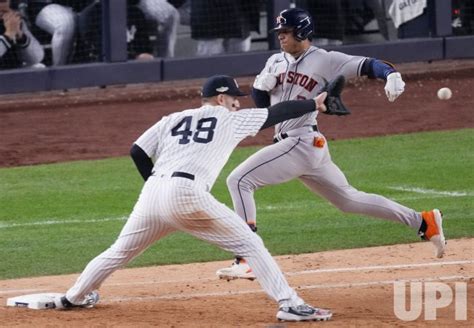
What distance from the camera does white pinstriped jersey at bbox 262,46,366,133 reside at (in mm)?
7477

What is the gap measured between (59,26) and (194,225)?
8979 millimetres

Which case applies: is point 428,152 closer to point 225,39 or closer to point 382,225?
point 382,225

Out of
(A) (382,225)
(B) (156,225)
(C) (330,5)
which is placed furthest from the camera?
(C) (330,5)

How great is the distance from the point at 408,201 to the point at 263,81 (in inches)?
113

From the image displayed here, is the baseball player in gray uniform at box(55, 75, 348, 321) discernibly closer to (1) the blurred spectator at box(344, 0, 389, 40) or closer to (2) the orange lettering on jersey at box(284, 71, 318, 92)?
(2) the orange lettering on jersey at box(284, 71, 318, 92)

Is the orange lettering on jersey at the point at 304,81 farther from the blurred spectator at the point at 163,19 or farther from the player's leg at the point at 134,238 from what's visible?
the blurred spectator at the point at 163,19

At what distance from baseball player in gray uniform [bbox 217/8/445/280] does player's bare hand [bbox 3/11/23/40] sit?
756cm

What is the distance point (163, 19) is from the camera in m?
15.5

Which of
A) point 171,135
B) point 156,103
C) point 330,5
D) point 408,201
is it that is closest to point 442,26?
point 330,5

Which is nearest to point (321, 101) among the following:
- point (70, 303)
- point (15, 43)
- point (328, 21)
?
point (70, 303)

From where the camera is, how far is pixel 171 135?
6.34 meters

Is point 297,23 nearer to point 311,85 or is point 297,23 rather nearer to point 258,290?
point 311,85

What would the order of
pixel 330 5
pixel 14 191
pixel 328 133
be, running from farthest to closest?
pixel 330 5 → pixel 328 133 → pixel 14 191

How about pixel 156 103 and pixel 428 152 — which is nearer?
pixel 428 152
